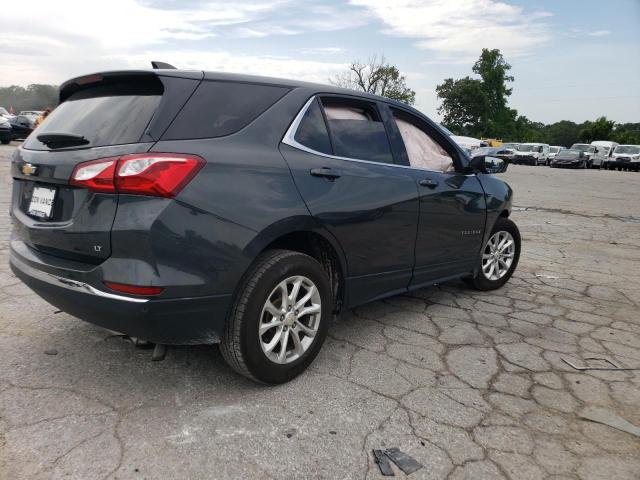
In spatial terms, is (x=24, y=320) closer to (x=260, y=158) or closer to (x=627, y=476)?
(x=260, y=158)

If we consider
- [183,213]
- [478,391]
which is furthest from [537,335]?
[183,213]

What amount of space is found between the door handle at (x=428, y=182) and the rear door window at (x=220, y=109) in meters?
1.28

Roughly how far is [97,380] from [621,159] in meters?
41.3

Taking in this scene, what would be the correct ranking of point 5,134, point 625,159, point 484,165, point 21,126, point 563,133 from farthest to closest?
1. point 563,133
2. point 625,159
3. point 21,126
4. point 5,134
5. point 484,165

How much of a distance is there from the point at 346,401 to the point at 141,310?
1.13 metres

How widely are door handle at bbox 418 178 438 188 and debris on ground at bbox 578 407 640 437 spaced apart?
1706 mm

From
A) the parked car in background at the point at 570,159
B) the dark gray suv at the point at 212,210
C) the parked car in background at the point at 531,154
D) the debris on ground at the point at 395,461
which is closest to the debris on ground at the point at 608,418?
the debris on ground at the point at 395,461

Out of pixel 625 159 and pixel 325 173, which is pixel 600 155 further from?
pixel 325 173

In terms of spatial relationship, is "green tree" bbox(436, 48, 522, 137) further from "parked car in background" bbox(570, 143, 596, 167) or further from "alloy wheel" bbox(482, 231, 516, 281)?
"alloy wheel" bbox(482, 231, 516, 281)

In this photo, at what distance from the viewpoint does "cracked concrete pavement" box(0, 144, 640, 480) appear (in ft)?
6.82

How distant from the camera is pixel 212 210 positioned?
2291mm

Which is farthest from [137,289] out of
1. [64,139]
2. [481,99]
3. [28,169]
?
[481,99]

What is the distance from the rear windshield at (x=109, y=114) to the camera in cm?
237

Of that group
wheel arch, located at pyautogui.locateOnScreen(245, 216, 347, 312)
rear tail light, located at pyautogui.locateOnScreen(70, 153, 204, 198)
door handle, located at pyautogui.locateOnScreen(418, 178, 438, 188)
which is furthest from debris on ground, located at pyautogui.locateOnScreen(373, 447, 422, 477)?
door handle, located at pyautogui.locateOnScreen(418, 178, 438, 188)
